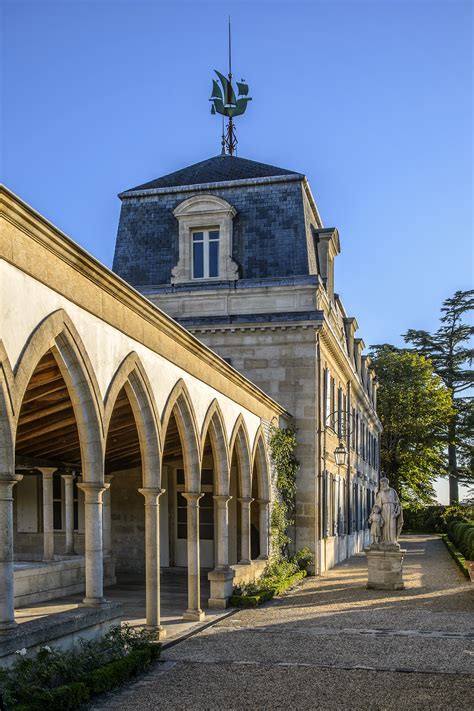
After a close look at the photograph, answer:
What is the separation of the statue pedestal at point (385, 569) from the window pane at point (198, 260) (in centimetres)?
922

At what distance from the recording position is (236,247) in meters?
23.3

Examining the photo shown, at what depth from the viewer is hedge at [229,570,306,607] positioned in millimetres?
14875

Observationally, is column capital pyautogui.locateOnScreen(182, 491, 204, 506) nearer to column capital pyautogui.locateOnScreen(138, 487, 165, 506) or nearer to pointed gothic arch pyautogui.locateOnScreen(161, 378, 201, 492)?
pointed gothic arch pyautogui.locateOnScreen(161, 378, 201, 492)

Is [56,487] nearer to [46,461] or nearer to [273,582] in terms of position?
[273,582]

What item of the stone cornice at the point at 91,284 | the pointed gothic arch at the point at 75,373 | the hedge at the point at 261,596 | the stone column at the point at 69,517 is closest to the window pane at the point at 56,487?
the stone column at the point at 69,517

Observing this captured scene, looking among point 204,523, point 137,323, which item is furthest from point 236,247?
point 137,323

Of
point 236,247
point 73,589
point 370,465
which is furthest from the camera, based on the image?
point 370,465

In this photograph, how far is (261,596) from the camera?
15469 millimetres

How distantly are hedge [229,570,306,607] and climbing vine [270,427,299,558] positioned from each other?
4.82ft

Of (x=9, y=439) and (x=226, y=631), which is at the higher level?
(x=9, y=439)

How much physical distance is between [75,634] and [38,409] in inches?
111

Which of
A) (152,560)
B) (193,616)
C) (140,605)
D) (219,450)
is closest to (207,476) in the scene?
(219,450)

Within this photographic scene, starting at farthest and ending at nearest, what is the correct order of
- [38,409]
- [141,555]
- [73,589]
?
[141,555], [73,589], [38,409]

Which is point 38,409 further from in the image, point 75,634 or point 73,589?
point 73,589
